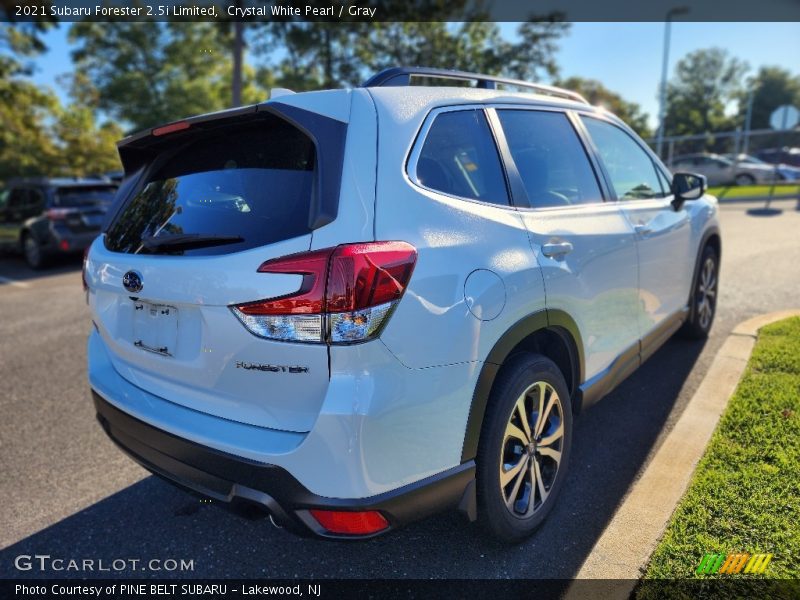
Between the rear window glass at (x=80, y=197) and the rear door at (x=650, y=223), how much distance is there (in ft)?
31.8

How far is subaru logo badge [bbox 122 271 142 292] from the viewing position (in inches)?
86.8

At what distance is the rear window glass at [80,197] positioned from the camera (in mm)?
10523

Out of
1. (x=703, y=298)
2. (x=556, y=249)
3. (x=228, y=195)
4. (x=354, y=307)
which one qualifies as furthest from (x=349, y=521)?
(x=703, y=298)

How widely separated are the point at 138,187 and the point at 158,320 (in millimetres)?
880

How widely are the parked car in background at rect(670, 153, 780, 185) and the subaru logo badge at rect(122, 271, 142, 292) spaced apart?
26359 mm

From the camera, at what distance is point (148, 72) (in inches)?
1312

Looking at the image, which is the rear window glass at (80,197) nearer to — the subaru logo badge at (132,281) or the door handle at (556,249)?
the subaru logo badge at (132,281)

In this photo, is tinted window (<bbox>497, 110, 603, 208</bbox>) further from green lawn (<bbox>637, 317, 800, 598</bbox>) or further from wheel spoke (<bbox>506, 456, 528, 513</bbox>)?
green lawn (<bbox>637, 317, 800, 598</bbox>)

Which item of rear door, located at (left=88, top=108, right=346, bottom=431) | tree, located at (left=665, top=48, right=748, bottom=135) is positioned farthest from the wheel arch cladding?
tree, located at (left=665, top=48, right=748, bottom=135)

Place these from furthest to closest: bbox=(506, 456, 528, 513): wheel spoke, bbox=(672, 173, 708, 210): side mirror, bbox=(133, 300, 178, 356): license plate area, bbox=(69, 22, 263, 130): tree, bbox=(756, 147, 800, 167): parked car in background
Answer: bbox=(69, 22, 263, 130): tree → bbox=(756, 147, 800, 167): parked car in background → bbox=(672, 173, 708, 210): side mirror → bbox=(506, 456, 528, 513): wheel spoke → bbox=(133, 300, 178, 356): license plate area

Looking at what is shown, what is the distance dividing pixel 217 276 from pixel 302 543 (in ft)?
4.50

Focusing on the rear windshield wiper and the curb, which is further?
the curb

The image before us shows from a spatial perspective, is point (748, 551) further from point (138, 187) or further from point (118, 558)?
point (138, 187)

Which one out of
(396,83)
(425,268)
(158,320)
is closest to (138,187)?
(158,320)
